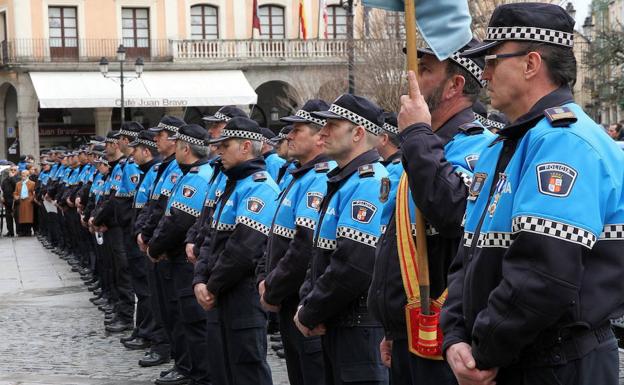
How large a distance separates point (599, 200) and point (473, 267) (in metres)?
0.52

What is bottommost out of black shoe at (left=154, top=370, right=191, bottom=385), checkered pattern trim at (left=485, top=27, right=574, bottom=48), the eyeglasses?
black shoe at (left=154, top=370, right=191, bottom=385)

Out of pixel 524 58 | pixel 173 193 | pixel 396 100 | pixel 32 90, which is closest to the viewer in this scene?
pixel 524 58

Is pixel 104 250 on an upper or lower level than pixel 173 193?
lower

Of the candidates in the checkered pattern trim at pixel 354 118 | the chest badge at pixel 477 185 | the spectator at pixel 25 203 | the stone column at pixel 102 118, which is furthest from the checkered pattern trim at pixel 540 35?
the stone column at pixel 102 118

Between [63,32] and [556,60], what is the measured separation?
43.0m

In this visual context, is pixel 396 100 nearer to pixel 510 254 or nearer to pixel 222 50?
pixel 222 50

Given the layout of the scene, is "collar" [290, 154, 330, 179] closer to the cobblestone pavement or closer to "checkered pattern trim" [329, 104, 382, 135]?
"checkered pattern trim" [329, 104, 382, 135]

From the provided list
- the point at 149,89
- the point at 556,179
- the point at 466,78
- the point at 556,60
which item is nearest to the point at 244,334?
the point at 466,78

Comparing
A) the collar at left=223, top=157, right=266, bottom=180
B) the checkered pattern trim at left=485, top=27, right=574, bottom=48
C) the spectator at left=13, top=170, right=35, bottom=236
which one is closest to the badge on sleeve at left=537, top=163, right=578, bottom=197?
the checkered pattern trim at left=485, top=27, right=574, bottom=48

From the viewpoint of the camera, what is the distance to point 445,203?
4148mm

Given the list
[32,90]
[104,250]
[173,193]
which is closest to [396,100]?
[104,250]

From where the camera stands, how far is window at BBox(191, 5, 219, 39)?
1805 inches

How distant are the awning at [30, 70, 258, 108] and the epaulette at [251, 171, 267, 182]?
34227mm

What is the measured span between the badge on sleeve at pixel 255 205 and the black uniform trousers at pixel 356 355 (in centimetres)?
180
